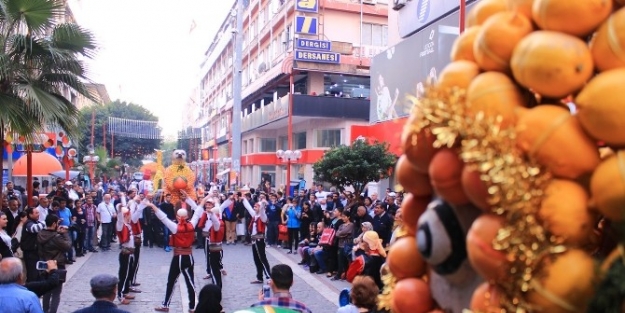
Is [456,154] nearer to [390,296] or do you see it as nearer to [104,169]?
[390,296]

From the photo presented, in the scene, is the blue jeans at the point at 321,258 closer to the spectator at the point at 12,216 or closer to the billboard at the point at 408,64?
the billboard at the point at 408,64

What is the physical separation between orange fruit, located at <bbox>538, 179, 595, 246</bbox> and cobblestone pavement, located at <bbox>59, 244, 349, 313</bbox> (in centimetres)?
855

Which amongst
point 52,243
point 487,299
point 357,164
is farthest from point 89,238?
point 487,299

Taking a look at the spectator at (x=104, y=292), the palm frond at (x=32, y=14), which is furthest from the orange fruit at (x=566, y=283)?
the palm frond at (x=32, y=14)

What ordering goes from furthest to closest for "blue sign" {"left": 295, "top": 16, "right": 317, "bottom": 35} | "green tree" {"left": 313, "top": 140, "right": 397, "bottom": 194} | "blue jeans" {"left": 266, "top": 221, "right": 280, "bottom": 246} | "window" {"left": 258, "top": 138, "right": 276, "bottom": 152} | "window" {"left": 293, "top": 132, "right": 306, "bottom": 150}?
"window" {"left": 258, "top": 138, "right": 276, "bottom": 152}
"window" {"left": 293, "top": 132, "right": 306, "bottom": 150}
"blue sign" {"left": 295, "top": 16, "right": 317, "bottom": 35}
"blue jeans" {"left": 266, "top": 221, "right": 280, "bottom": 246}
"green tree" {"left": 313, "top": 140, "right": 397, "bottom": 194}

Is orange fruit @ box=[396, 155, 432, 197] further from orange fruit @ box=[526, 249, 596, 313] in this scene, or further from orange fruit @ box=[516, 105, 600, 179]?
orange fruit @ box=[526, 249, 596, 313]

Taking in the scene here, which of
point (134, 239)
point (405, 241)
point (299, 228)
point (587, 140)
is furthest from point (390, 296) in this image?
point (299, 228)

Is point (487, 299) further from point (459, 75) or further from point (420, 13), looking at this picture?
point (420, 13)

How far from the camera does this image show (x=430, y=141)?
229cm

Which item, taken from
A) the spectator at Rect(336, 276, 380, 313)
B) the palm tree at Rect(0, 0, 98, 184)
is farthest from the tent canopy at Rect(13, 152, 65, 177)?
the spectator at Rect(336, 276, 380, 313)

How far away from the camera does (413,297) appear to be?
8.52ft

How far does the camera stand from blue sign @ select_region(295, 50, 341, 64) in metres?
31.6

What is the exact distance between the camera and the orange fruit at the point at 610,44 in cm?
190

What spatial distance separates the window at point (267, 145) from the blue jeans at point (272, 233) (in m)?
24.4
